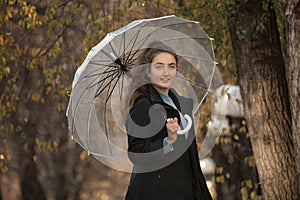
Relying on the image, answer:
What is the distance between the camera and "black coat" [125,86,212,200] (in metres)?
5.62

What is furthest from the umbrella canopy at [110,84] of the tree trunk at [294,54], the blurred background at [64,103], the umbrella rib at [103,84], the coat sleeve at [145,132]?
the blurred background at [64,103]

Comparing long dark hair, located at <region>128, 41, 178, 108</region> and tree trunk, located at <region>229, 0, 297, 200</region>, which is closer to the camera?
long dark hair, located at <region>128, 41, 178, 108</region>

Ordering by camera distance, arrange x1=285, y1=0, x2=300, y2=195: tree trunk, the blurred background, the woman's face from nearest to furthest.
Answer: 1. the woman's face
2. x1=285, y1=0, x2=300, y2=195: tree trunk
3. the blurred background

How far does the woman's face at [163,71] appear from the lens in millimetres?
5781

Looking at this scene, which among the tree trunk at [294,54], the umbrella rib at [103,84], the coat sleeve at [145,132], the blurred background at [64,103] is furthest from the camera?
the blurred background at [64,103]

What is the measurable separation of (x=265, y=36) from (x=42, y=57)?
13.5 ft

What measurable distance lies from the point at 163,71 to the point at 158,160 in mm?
558

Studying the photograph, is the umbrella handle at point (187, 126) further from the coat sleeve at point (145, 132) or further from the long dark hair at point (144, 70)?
the long dark hair at point (144, 70)

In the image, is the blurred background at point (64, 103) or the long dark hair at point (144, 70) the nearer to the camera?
the long dark hair at point (144, 70)

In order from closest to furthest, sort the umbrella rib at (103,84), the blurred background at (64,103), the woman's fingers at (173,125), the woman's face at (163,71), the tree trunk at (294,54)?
the woman's fingers at (173,125) < the woman's face at (163,71) < the umbrella rib at (103,84) < the tree trunk at (294,54) < the blurred background at (64,103)

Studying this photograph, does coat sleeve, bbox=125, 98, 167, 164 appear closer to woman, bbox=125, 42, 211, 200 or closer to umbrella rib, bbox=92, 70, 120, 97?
woman, bbox=125, 42, 211, 200

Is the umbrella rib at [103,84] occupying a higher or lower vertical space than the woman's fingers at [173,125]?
higher

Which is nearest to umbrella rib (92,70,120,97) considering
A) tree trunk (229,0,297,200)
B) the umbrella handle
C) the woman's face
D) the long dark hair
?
the long dark hair

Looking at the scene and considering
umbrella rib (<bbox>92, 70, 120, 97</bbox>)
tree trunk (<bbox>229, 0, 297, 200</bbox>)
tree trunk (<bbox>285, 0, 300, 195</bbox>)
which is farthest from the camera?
tree trunk (<bbox>229, 0, 297, 200</bbox>)
